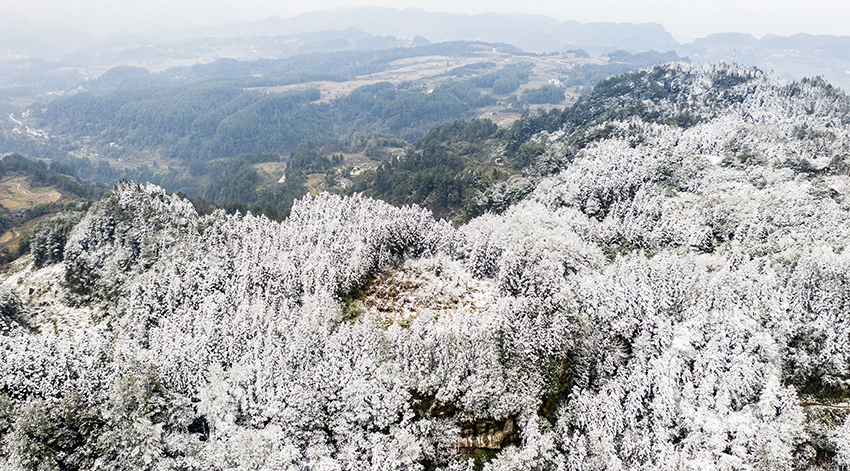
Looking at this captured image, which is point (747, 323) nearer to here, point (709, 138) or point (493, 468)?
point (493, 468)

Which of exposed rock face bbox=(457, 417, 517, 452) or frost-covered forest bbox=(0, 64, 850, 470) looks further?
exposed rock face bbox=(457, 417, 517, 452)

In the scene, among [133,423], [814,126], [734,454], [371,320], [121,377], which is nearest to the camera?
[734,454]

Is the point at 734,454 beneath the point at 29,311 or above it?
above

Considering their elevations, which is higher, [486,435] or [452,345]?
[452,345]

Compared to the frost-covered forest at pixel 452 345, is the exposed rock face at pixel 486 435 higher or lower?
lower

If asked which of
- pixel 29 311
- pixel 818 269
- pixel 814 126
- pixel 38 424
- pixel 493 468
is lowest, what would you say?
pixel 29 311

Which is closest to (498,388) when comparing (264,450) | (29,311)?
(264,450)

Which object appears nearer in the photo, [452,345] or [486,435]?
[486,435]

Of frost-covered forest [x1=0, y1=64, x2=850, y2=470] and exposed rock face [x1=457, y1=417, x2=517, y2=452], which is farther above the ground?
frost-covered forest [x1=0, y1=64, x2=850, y2=470]
